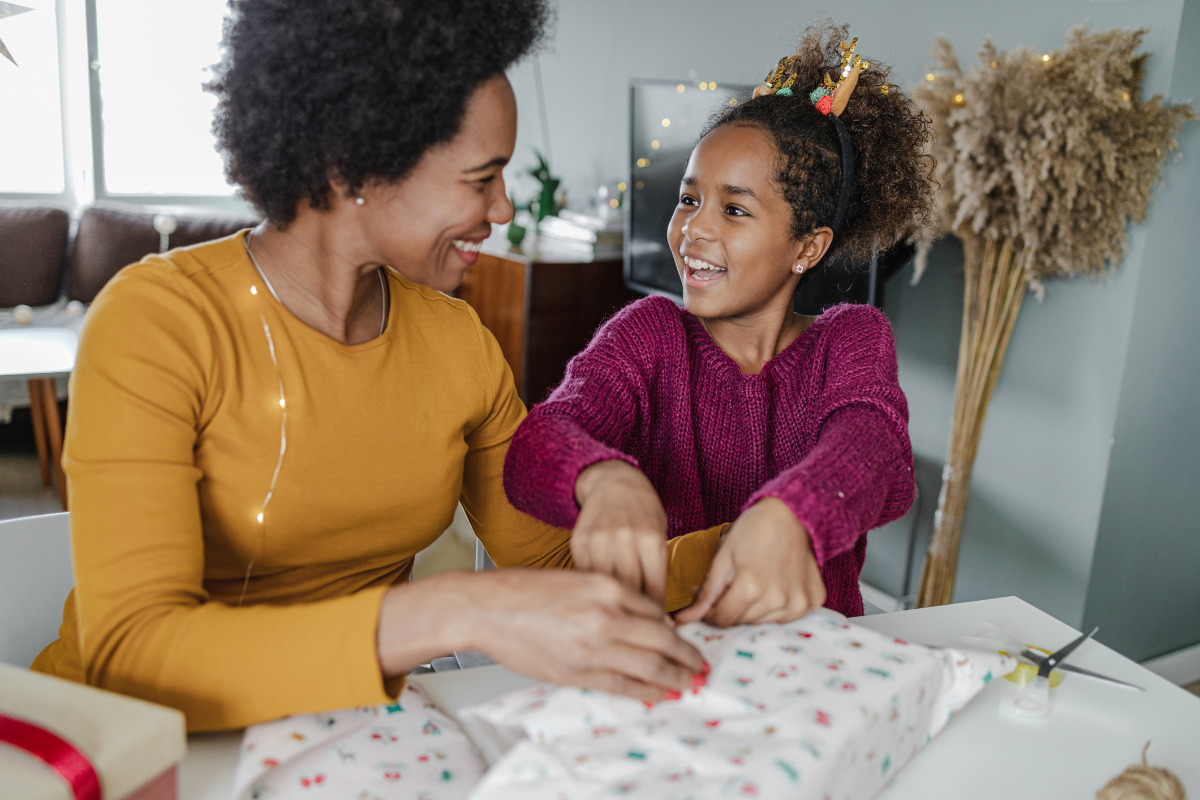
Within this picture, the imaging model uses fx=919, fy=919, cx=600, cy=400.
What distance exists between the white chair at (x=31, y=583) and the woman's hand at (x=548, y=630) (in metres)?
0.55

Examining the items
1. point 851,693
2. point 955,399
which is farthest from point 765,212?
point 955,399

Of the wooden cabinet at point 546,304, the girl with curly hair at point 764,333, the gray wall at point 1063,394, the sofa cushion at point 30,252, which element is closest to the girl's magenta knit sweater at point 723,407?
the girl with curly hair at point 764,333

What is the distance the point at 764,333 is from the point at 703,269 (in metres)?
0.15

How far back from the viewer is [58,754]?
564 mm

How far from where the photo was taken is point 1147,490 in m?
2.19

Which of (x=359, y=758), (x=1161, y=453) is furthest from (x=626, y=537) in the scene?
(x=1161, y=453)

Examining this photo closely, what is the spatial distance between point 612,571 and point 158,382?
18.0 inches

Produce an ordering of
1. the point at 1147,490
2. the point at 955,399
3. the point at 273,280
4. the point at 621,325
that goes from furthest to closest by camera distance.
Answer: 1. the point at 955,399
2. the point at 1147,490
3. the point at 621,325
4. the point at 273,280

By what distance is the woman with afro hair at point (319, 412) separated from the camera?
75 centimetres

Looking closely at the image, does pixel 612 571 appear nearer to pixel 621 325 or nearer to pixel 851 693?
pixel 851 693

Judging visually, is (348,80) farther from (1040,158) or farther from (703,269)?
(1040,158)

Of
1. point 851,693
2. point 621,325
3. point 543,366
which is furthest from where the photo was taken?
point 543,366

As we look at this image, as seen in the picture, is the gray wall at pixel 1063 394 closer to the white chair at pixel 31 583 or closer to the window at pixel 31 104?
the white chair at pixel 31 583

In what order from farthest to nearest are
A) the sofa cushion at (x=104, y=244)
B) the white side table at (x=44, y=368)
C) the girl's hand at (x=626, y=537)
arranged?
the sofa cushion at (x=104, y=244) < the white side table at (x=44, y=368) < the girl's hand at (x=626, y=537)
